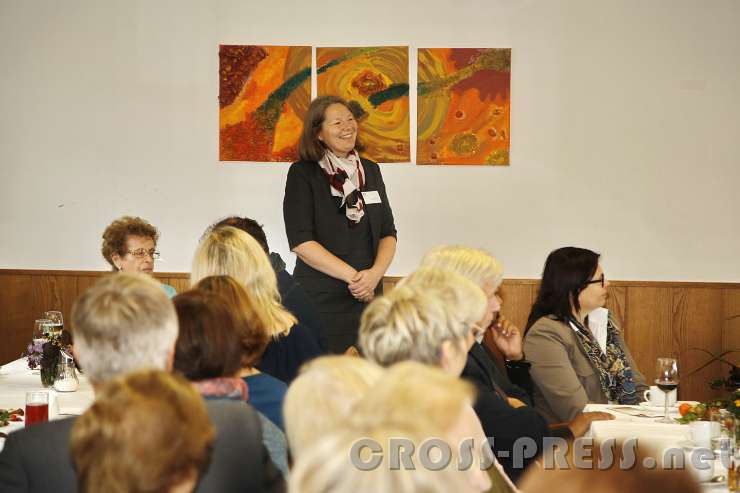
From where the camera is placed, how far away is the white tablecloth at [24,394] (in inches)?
124

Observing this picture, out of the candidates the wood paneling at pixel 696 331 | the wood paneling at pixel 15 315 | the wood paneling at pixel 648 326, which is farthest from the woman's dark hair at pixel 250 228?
the wood paneling at pixel 696 331

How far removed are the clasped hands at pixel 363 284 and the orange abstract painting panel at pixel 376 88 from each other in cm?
138

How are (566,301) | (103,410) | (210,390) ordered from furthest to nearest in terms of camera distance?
(566,301), (210,390), (103,410)

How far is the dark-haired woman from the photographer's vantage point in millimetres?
4223

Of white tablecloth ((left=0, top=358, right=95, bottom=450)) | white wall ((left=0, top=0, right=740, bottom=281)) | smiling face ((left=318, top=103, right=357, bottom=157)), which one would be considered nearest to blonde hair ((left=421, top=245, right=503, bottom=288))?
white tablecloth ((left=0, top=358, right=95, bottom=450))

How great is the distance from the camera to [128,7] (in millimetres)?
6023

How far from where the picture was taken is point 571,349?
14.2 ft

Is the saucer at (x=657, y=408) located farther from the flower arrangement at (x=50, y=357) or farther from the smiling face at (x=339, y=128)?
the flower arrangement at (x=50, y=357)

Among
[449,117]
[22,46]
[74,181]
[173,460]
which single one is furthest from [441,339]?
[22,46]

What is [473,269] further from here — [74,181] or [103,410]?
[74,181]

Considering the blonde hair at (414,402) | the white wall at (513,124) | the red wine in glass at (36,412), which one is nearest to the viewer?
the blonde hair at (414,402)

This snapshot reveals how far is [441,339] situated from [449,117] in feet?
12.7

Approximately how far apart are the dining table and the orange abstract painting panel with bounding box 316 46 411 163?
2.58m

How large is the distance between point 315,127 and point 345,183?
331 mm
